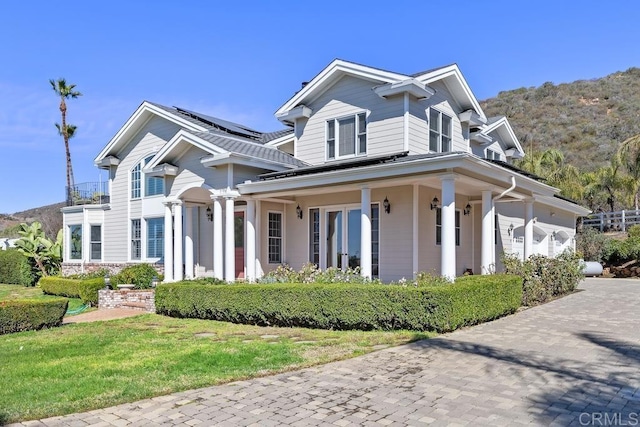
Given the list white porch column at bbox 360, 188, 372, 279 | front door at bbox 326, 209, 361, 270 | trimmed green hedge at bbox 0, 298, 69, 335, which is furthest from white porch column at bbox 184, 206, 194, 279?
A: white porch column at bbox 360, 188, 372, 279

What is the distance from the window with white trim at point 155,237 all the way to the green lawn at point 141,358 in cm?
915

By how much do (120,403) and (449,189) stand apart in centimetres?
798

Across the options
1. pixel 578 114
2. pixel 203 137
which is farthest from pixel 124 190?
pixel 578 114

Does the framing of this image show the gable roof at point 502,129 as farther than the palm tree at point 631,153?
No

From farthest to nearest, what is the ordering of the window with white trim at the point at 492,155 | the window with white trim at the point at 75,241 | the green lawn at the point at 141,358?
the window with white trim at the point at 75,241 < the window with white trim at the point at 492,155 < the green lawn at the point at 141,358

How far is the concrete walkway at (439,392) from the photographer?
4.70 metres

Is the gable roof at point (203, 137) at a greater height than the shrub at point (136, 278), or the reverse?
the gable roof at point (203, 137)

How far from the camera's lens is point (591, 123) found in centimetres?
5225

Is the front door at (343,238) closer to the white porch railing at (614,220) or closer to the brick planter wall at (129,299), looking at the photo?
the brick planter wall at (129,299)

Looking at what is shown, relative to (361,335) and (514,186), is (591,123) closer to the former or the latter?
(514,186)

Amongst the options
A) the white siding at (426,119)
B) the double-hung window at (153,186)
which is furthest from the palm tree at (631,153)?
the double-hung window at (153,186)

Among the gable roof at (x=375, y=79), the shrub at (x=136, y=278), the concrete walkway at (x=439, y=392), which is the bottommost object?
the concrete walkway at (x=439, y=392)

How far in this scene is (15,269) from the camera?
26.0 metres

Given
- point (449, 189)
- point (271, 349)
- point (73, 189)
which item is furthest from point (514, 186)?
point (73, 189)
